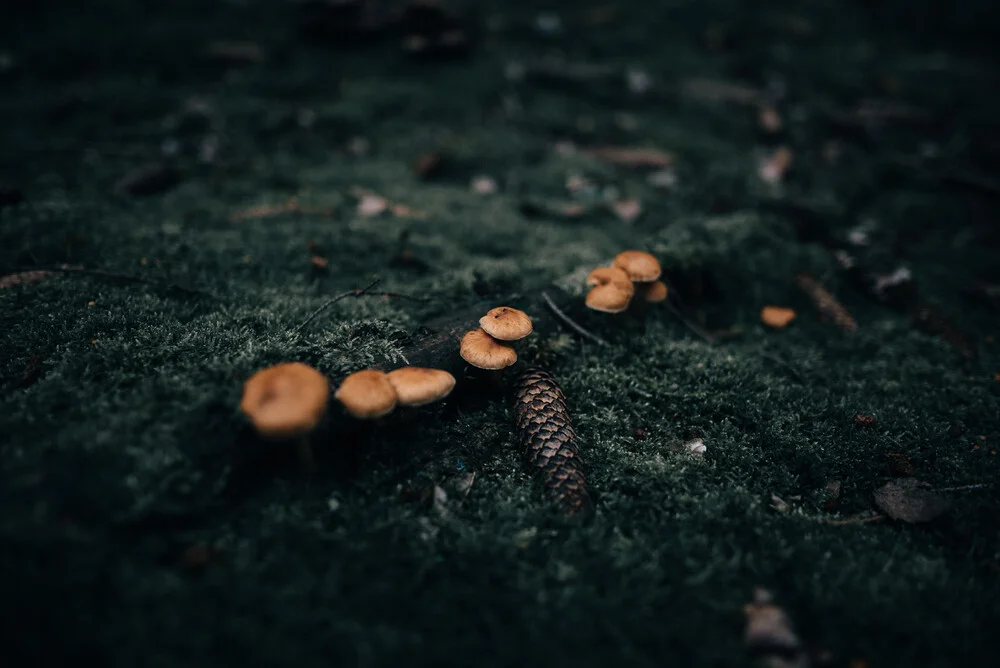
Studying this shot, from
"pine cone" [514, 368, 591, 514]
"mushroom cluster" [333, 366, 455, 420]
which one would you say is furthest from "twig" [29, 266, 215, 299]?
"pine cone" [514, 368, 591, 514]

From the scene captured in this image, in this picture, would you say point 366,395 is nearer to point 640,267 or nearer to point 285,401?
point 285,401

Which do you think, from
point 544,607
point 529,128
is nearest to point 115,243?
point 544,607

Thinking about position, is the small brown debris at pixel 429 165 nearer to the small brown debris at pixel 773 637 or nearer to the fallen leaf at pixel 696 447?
the fallen leaf at pixel 696 447

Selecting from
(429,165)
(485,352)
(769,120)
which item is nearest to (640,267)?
(485,352)

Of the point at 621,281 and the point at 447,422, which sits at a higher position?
the point at 621,281

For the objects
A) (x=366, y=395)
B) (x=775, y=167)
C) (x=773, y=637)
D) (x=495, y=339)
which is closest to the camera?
(x=773, y=637)

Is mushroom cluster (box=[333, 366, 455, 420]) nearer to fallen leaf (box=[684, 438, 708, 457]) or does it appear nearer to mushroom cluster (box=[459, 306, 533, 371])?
mushroom cluster (box=[459, 306, 533, 371])
